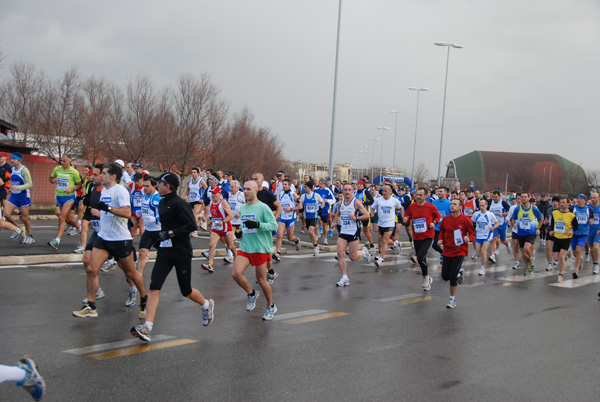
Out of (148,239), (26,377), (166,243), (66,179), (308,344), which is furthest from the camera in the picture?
(66,179)

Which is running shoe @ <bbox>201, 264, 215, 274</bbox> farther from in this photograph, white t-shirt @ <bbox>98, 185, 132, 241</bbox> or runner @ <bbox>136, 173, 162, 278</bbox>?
white t-shirt @ <bbox>98, 185, 132, 241</bbox>

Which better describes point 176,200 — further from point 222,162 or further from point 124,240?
point 222,162

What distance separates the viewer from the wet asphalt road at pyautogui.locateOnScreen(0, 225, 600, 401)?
5.30 meters

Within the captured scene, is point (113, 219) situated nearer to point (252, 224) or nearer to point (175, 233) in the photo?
point (175, 233)

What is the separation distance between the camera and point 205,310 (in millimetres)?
7305

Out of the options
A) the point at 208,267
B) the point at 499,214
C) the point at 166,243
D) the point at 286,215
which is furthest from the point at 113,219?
the point at 499,214

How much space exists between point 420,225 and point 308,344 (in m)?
5.44

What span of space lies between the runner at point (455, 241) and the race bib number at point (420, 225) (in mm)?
1203

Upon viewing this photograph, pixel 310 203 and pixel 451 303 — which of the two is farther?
pixel 310 203

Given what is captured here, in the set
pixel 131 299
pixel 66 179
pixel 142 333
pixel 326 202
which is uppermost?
pixel 66 179

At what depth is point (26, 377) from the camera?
4.29 m

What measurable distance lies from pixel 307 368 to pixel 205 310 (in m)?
1.88

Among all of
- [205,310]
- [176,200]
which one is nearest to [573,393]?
[205,310]

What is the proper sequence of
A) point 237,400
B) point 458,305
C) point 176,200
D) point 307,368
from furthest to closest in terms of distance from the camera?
point 458,305 → point 176,200 → point 307,368 → point 237,400
